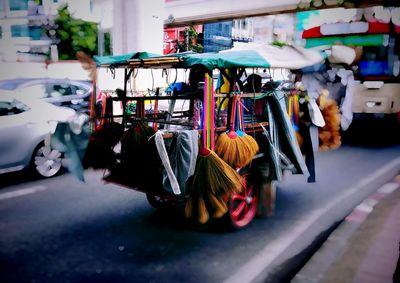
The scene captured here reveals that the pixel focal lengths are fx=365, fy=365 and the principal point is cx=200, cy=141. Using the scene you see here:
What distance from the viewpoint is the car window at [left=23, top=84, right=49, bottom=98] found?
22.2 feet

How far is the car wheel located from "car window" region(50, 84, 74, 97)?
1215 mm

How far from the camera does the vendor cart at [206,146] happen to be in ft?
12.9

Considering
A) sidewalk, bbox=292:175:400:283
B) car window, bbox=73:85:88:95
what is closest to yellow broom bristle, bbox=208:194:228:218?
sidewalk, bbox=292:175:400:283

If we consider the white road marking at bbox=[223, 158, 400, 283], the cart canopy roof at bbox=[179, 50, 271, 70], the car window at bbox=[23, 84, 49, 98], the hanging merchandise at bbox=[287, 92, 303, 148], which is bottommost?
the white road marking at bbox=[223, 158, 400, 283]

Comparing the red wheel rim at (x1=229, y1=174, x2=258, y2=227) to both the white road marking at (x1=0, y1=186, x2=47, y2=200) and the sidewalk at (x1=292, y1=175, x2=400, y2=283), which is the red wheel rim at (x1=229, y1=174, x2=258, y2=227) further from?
the white road marking at (x1=0, y1=186, x2=47, y2=200)

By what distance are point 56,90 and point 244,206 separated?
4.84 metres

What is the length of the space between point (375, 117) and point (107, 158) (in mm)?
8033

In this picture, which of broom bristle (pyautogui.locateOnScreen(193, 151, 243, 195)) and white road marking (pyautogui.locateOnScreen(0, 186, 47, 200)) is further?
white road marking (pyautogui.locateOnScreen(0, 186, 47, 200))

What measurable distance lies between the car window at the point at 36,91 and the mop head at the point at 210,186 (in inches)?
168

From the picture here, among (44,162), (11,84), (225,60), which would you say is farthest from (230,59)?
(11,84)

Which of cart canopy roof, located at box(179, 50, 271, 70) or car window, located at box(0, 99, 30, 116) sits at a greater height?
cart canopy roof, located at box(179, 50, 271, 70)

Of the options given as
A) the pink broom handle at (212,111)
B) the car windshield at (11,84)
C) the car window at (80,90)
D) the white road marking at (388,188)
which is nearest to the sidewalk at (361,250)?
the white road marking at (388,188)

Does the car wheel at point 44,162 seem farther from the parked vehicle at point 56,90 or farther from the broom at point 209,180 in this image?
the broom at point 209,180

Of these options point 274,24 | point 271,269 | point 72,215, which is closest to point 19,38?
point 72,215
